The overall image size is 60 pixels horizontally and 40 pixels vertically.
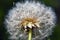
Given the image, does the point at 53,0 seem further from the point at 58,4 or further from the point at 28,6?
the point at 28,6

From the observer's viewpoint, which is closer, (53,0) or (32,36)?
(32,36)

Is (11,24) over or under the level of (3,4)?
over

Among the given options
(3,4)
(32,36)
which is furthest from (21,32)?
(3,4)

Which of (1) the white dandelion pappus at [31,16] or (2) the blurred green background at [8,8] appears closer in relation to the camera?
(1) the white dandelion pappus at [31,16]

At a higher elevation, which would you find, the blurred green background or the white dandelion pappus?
the white dandelion pappus

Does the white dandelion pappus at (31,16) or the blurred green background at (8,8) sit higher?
the white dandelion pappus at (31,16)

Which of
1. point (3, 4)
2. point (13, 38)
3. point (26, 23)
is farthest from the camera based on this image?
point (3, 4)

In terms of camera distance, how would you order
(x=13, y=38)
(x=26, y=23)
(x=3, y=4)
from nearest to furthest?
1. (x=26, y=23)
2. (x=13, y=38)
3. (x=3, y=4)

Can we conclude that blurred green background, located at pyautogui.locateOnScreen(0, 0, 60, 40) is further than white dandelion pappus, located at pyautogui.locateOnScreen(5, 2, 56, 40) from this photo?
Yes
